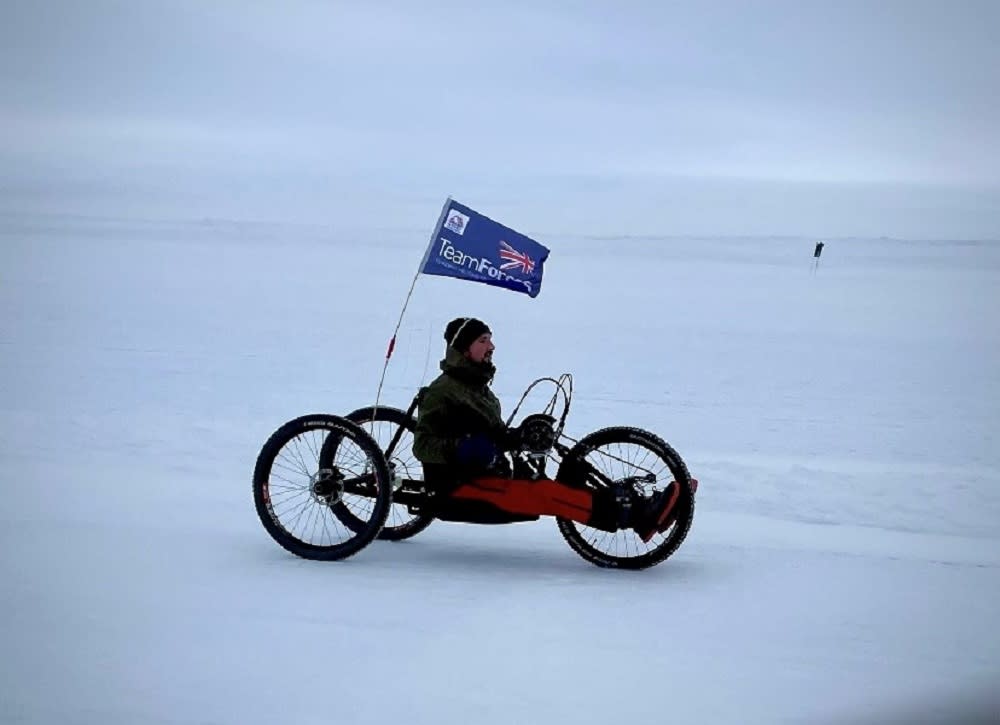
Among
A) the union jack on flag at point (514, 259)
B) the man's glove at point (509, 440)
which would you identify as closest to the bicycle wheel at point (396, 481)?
the man's glove at point (509, 440)

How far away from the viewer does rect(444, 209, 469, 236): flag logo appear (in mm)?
6578

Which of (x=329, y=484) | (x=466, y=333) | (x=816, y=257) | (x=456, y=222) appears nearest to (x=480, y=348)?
(x=466, y=333)

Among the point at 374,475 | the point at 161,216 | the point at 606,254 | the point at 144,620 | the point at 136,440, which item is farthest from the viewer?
the point at 161,216

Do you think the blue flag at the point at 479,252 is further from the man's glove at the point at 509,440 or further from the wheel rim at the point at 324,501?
the wheel rim at the point at 324,501

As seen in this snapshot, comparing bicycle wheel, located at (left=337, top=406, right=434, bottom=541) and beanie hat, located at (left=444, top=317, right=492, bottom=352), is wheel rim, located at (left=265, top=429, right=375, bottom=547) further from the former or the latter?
beanie hat, located at (left=444, top=317, right=492, bottom=352)

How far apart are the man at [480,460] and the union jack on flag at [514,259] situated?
601 millimetres

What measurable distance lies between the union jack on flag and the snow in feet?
4.81

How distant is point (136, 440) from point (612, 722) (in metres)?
5.63

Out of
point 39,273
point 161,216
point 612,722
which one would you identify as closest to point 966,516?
point 612,722

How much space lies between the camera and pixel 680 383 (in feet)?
40.8

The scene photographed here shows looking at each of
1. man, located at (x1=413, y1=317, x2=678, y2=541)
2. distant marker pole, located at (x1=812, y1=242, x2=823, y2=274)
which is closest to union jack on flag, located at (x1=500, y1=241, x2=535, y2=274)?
man, located at (x1=413, y1=317, x2=678, y2=541)

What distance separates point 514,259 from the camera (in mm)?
6680

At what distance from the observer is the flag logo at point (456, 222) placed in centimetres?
658

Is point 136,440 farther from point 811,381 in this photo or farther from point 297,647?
point 811,381
